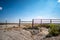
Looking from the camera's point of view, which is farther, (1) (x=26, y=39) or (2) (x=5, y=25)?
(2) (x=5, y=25)

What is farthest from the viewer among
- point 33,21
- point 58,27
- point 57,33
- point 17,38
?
point 33,21

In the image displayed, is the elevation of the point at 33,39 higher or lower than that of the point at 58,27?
lower

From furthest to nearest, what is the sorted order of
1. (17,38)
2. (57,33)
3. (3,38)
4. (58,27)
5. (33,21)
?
(33,21)
(58,27)
(57,33)
(17,38)
(3,38)

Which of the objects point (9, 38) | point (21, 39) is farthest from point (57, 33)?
point (9, 38)

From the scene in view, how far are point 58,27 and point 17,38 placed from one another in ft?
14.3

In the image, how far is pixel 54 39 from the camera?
37.0 feet

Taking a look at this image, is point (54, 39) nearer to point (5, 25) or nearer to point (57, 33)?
point (57, 33)

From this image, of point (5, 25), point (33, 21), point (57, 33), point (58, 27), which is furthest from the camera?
point (5, 25)

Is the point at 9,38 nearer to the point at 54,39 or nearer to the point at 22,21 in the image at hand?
the point at 54,39

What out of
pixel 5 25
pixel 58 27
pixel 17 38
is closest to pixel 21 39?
pixel 17 38

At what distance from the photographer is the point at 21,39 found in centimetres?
1192

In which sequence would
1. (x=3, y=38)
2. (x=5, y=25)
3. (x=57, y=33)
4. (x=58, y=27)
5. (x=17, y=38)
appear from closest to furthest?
1. (x=3, y=38)
2. (x=17, y=38)
3. (x=57, y=33)
4. (x=58, y=27)
5. (x=5, y=25)

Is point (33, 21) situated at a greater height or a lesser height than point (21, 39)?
greater

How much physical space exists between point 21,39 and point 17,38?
0.38 meters
